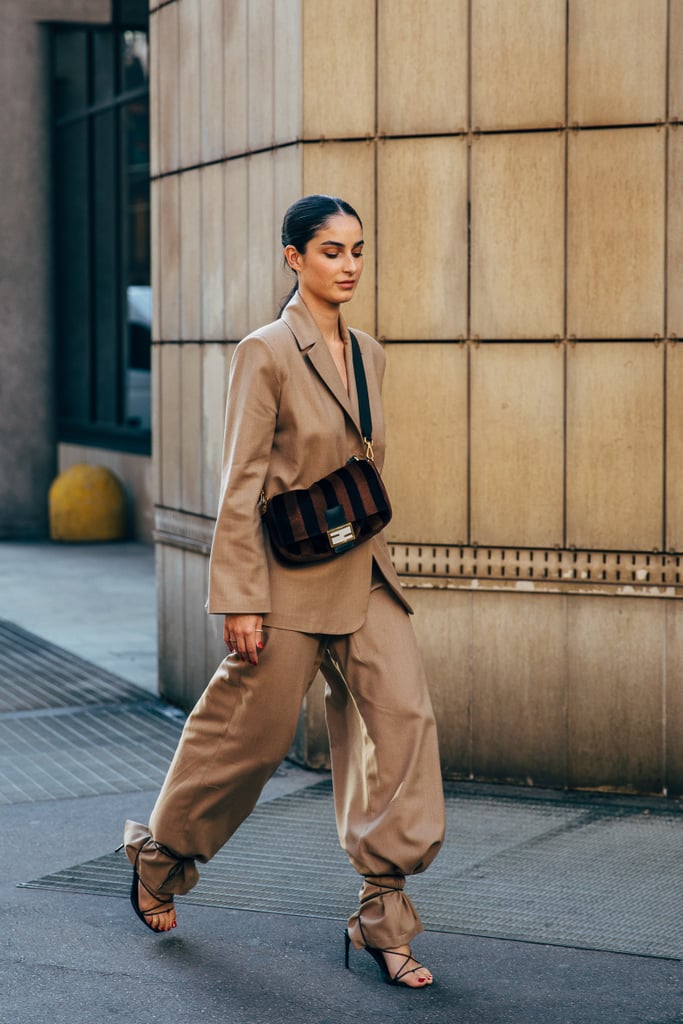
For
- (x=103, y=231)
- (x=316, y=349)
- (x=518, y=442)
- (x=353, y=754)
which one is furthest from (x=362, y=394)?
(x=103, y=231)

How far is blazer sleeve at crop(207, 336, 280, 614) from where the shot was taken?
157 inches

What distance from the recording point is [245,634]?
4.02m

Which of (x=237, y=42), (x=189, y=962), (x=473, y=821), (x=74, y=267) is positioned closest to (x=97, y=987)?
(x=189, y=962)

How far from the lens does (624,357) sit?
19.3ft

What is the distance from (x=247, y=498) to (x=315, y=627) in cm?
38

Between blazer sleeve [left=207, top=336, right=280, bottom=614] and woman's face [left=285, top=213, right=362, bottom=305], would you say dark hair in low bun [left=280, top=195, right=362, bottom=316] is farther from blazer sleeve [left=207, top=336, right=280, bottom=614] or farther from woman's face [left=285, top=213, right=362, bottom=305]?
blazer sleeve [left=207, top=336, right=280, bottom=614]

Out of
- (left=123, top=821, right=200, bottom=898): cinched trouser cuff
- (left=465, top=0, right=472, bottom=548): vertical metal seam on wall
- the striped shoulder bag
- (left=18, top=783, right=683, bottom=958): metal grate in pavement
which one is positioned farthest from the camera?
(left=465, top=0, right=472, bottom=548): vertical metal seam on wall

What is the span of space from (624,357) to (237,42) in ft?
7.25

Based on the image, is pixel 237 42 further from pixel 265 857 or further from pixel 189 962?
pixel 189 962

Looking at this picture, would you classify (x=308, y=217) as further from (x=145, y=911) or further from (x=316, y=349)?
(x=145, y=911)

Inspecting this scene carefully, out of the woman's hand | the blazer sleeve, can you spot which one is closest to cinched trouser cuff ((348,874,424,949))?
the woman's hand

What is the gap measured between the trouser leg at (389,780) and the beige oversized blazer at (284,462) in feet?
0.37

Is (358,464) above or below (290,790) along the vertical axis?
above

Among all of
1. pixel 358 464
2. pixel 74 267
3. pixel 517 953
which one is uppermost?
pixel 74 267
